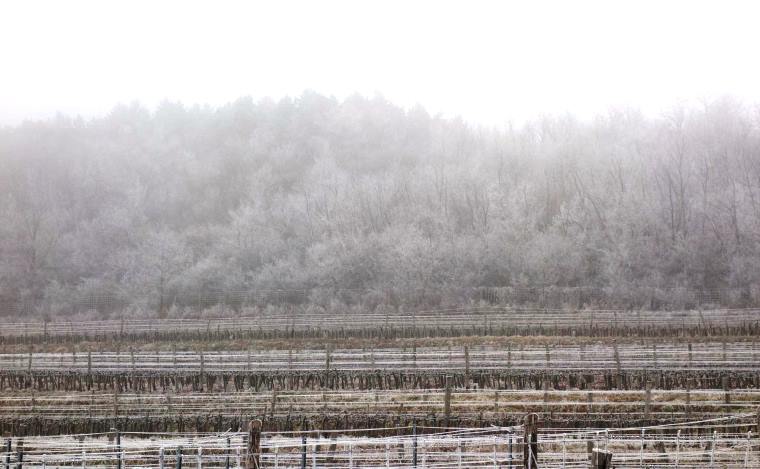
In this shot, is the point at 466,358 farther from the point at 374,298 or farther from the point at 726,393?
the point at 374,298

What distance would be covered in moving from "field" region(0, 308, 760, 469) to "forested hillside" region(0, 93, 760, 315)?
36.9 feet

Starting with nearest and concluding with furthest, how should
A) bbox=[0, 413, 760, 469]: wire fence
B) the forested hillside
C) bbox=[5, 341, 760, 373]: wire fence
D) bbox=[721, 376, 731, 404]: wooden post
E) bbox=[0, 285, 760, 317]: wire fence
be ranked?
bbox=[0, 413, 760, 469]: wire fence → bbox=[721, 376, 731, 404]: wooden post → bbox=[5, 341, 760, 373]: wire fence → bbox=[0, 285, 760, 317]: wire fence → the forested hillside

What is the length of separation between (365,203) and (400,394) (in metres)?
34.6

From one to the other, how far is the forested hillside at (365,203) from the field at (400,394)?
11.2m

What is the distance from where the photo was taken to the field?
16.0 meters

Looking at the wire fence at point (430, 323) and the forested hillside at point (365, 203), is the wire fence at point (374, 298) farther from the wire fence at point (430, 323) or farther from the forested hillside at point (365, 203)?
the wire fence at point (430, 323)

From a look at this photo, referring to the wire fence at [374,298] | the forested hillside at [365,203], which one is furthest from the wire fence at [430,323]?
the forested hillside at [365,203]

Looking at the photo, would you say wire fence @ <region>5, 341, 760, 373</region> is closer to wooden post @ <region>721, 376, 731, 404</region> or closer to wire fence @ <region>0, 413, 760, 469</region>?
A: wooden post @ <region>721, 376, 731, 404</region>

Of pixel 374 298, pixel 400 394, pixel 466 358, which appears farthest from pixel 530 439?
pixel 374 298

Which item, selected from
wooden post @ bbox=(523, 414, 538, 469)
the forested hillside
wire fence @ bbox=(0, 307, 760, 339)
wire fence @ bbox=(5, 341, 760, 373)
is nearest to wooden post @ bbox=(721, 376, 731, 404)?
wire fence @ bbox=(5, 341, 760, 373)

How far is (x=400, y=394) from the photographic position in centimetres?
2330

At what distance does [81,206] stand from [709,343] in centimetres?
4783

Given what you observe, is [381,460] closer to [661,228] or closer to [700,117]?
[661,228]

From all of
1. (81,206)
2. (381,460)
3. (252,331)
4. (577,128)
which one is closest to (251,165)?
(81,206)
